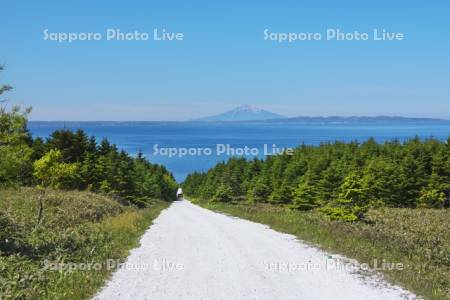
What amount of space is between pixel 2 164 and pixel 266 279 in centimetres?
848

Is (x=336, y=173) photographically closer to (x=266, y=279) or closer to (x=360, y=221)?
(x=360, y=221)

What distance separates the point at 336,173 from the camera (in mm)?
50906

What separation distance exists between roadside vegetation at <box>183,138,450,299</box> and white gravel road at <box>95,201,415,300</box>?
1.33m

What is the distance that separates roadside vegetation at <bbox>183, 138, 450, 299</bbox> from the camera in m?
17.0

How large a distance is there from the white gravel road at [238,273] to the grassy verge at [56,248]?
28.6 inches

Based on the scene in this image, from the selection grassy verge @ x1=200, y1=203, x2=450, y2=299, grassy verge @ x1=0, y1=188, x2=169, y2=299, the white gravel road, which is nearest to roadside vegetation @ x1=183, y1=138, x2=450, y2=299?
grassy verge @ x1=200, y1=203, x2=450, y2=299

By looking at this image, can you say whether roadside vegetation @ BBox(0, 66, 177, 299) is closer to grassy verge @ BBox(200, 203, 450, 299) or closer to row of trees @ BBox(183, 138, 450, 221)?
grassy verge @ BBox(200, 203, 450, 299)

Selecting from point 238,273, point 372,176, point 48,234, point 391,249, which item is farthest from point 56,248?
point 372,176

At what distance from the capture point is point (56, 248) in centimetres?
1642

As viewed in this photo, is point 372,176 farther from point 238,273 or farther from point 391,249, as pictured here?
point 238,273

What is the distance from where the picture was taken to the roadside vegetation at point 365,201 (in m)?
17.0

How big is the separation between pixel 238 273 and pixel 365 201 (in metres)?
14.3

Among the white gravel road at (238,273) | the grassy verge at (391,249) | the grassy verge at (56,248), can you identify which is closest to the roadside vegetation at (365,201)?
the grassy verge at (391,249)

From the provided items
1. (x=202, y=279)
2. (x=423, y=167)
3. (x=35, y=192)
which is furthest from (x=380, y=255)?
(x=423, y=167)
